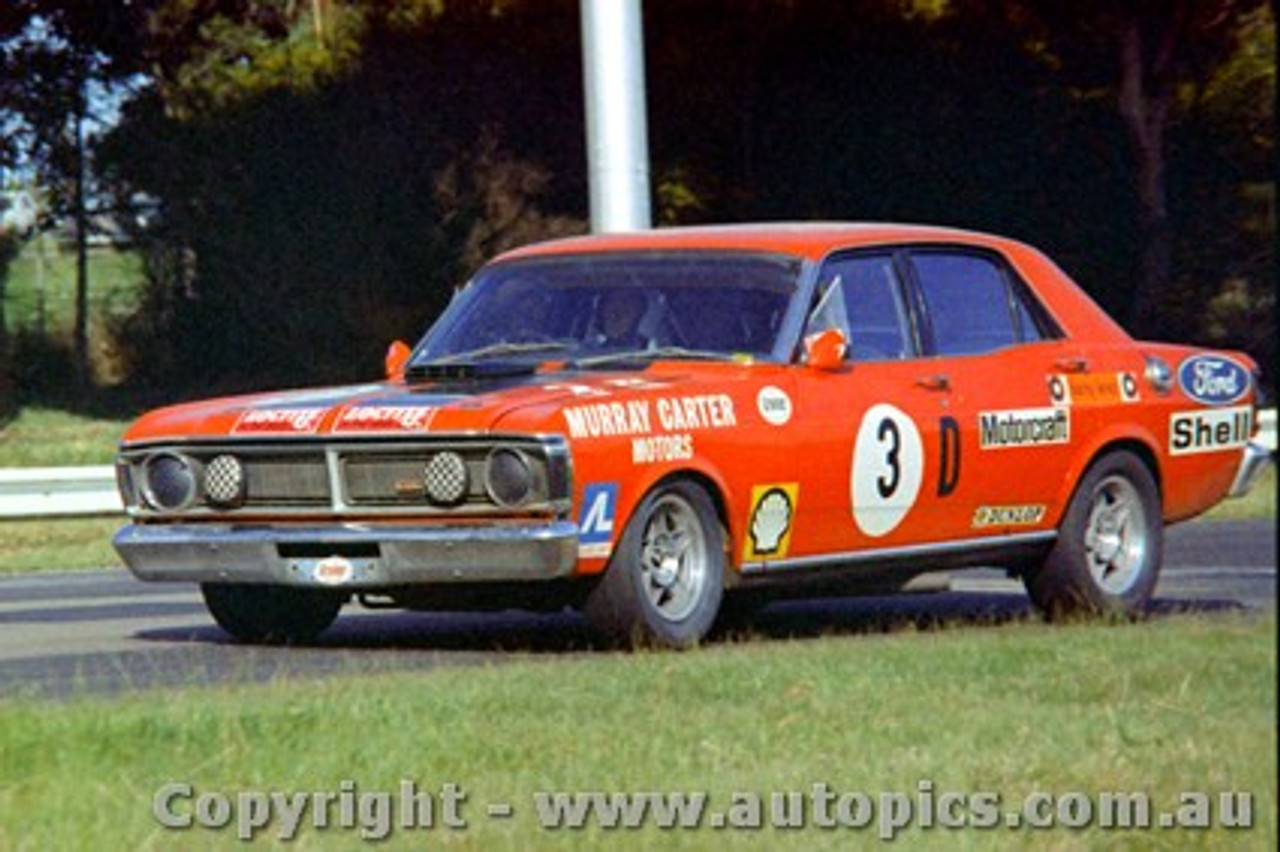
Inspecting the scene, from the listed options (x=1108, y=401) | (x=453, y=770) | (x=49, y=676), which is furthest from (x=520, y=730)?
(x=1108, y=401)

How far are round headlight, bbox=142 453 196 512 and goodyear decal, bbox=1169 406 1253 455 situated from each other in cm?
383

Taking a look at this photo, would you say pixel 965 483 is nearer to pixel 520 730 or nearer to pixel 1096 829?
pixel 520 730

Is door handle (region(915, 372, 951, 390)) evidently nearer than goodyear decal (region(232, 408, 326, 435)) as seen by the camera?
No

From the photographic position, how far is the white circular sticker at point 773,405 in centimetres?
1157

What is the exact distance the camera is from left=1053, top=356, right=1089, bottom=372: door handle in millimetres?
12695

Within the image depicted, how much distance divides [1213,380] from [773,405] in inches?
95.9

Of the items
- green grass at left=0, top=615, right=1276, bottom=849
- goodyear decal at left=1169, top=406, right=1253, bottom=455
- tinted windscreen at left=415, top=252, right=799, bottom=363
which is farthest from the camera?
goodyear decal at left=1169, top=406, right=1253, bottom=455

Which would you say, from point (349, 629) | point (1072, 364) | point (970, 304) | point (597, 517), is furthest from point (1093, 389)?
point (349, 629)

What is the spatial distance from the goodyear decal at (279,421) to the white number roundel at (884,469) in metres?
1.92

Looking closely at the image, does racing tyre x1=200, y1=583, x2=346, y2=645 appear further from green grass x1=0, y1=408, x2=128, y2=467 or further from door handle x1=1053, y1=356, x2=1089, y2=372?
green grass x1=0, y1=408, x2=128, y2=467

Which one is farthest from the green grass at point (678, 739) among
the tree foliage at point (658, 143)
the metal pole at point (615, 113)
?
the tree foliage at point (658, 143)

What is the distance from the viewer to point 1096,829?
6203 mm

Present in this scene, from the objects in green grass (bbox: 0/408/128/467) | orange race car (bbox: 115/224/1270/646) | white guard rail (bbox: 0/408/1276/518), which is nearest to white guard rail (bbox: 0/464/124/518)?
white guard rail (bbox: 0/408/1276/518)

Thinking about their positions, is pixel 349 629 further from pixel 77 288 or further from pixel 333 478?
pixel 77 288
